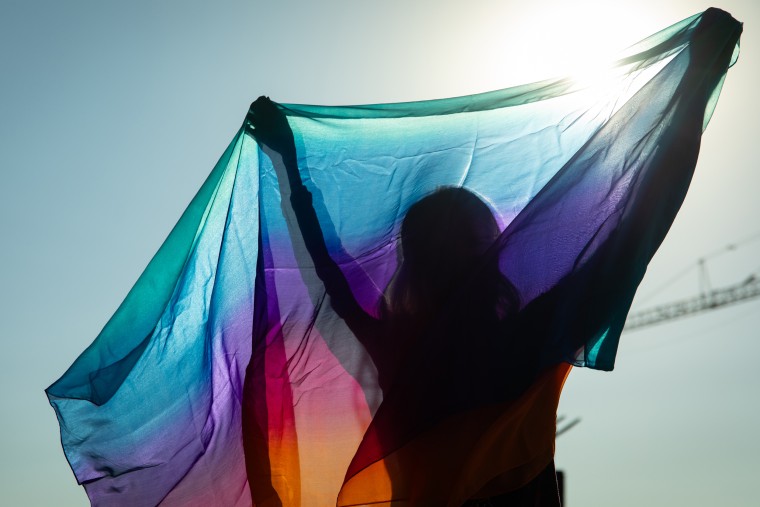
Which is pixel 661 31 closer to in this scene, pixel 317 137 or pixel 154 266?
pixel 317 137

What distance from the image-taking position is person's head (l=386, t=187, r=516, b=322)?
13.7 ft

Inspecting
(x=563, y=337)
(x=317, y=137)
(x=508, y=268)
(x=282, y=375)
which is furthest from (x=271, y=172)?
(x=563, y=337)

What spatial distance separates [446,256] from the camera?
14.1ft

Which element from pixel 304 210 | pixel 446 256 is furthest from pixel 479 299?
pixel 304 210

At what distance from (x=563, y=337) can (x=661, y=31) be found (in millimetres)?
2122

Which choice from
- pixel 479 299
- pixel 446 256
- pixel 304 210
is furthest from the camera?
pixel 304 210

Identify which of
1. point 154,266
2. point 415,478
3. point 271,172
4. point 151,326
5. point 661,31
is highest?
point 661,31

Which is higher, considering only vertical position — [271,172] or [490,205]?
[271,172]

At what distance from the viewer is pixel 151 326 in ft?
16.3

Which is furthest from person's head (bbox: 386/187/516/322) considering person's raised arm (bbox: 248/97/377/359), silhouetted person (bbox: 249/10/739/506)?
person's raised arm (bbox: 248/97/377/359)

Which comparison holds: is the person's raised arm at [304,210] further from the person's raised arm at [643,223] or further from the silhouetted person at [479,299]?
the person's raised arm at [643,223]

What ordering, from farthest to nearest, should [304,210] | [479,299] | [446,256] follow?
1. [304,210]
2. [446,256]
3. [479,299]

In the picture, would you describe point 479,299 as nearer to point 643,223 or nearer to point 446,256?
point 446,256

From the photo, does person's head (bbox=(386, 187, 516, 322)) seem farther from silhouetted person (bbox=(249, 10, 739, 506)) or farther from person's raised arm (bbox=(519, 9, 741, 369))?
→ person's raised arm (bbox=(519, 9, 741, 369))
